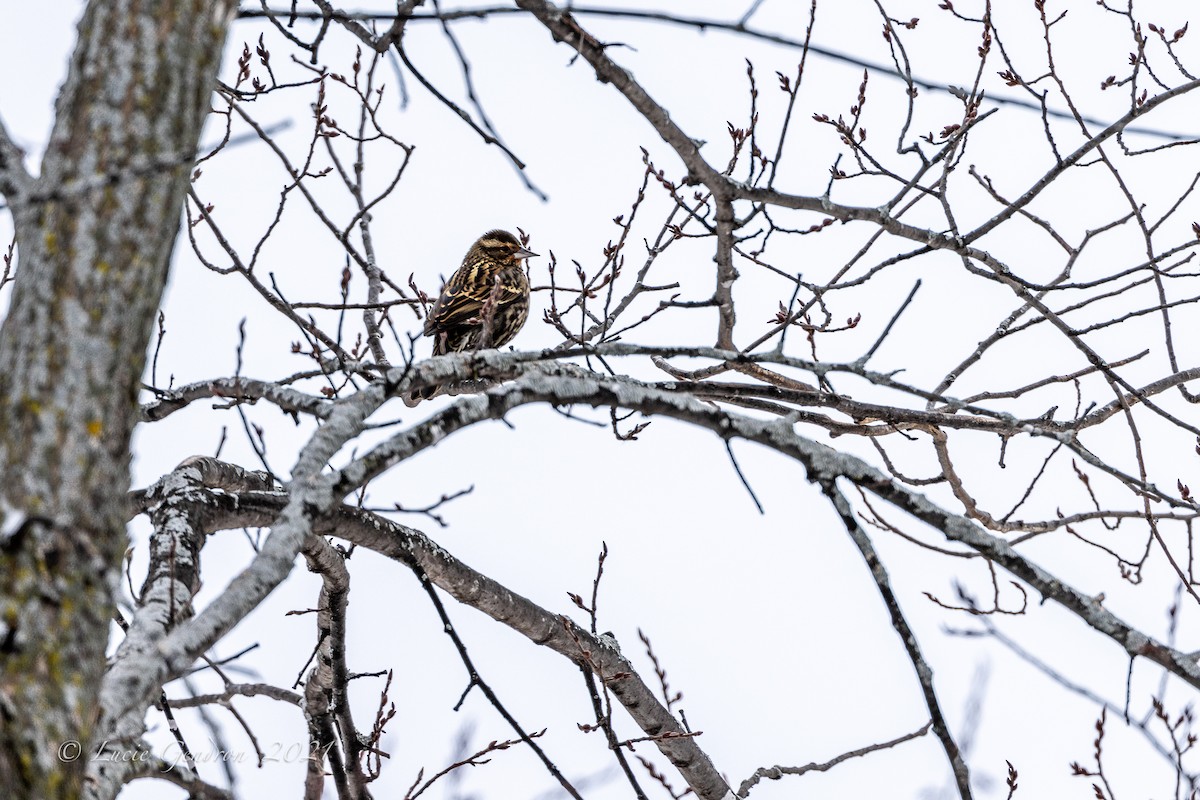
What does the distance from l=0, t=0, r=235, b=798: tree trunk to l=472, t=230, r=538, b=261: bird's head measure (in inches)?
249

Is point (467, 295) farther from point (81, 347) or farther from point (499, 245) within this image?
point (81, 347)

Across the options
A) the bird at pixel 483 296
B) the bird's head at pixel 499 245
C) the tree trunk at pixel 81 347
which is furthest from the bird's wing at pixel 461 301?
the tree trunk at pixel 81 347

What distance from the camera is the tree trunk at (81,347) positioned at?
1619mm

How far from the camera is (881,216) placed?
3.53 meters

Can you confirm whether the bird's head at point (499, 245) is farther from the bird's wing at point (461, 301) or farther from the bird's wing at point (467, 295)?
the bird's wing at point (461, 301)

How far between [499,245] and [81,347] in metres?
6.79

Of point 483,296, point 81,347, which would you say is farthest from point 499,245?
point 81,347

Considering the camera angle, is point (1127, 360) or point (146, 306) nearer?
point (146, 306)

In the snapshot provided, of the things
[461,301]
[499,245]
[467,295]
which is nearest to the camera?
[461,301]

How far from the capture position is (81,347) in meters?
1.74

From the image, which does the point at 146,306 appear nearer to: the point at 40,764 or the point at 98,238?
the point at 98,238

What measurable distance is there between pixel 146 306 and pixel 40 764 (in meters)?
0.71

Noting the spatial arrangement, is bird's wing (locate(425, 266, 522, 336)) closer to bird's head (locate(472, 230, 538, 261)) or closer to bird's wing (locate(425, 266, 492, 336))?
bird's wing (locate(425, 266, 492, 336))

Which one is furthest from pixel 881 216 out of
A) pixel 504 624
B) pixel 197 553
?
pixel 197 553
